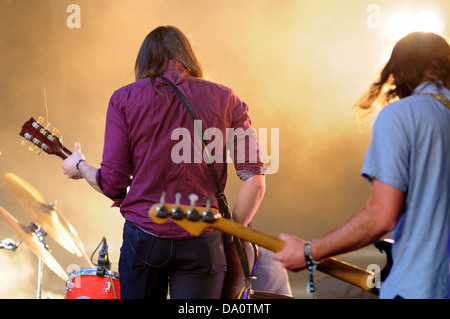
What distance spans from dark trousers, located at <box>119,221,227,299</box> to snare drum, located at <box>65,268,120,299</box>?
41.4 inches

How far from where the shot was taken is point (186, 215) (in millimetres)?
1758

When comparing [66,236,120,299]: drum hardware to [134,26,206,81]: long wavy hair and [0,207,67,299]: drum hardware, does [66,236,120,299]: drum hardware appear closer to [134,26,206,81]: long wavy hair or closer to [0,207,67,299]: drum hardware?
[0,207,67,299]: drum hardware

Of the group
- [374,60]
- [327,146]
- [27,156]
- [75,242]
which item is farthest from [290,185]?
[75,242]

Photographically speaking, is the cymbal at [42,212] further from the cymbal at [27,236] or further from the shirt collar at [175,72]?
the shirt collar at [175,72]

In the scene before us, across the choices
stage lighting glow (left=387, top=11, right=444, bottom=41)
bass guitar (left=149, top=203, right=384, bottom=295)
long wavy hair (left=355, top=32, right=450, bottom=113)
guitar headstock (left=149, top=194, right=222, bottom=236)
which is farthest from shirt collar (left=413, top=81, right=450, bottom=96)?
stage lighting glow (left=387, top=11, right=444, bottom=41)

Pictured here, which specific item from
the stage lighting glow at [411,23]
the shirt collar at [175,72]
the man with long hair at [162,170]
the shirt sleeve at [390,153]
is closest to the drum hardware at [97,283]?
the man with long hair at [162,170]

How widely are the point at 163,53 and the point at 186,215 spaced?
0.83 meters

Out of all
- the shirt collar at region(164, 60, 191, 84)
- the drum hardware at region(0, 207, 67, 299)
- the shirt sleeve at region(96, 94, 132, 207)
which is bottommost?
the drum hardware at region(0, 207, 67, 299)

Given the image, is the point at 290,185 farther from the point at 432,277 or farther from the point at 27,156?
the point at 432,277

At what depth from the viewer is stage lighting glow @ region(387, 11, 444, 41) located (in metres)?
6.05

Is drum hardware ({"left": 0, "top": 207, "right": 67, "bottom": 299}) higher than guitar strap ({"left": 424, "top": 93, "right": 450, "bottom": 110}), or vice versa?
guitar strap ({"left": 424, "top": 93, "right": 450, "bottom": 110})

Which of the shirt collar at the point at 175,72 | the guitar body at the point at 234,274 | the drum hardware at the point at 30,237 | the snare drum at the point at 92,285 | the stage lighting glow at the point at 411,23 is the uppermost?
the stage lighting glow at the point at 411,23

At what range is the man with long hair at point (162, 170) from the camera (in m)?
1.99

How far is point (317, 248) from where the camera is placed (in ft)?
5.35
